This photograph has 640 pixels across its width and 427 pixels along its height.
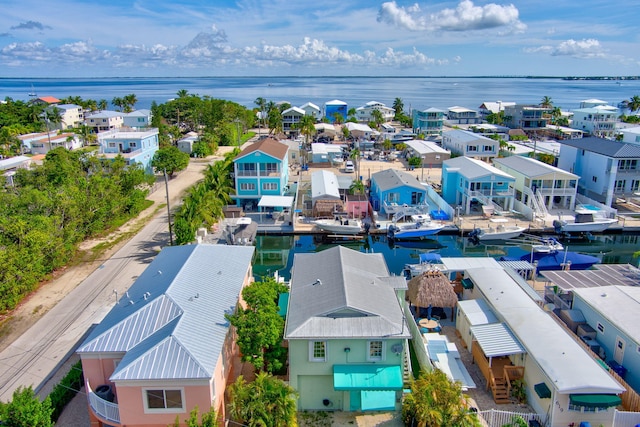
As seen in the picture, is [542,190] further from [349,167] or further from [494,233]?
[349,167]

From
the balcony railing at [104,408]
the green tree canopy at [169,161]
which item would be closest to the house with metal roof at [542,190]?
the balcony railing at [104,408]

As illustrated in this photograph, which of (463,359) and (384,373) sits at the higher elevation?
(384,373)

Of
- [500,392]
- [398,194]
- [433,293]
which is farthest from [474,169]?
[500,392]

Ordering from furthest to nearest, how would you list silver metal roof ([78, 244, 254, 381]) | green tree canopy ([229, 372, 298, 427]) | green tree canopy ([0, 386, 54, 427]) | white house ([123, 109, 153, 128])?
white house ([123, 109, 153, 128]) → silver metal roof ([78, 244, 254, 381]) → green tree canopy ([229, 372, 298, 427]) → green tree canopy ([0, 386, 54, 427])

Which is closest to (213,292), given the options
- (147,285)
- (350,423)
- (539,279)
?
(147,285)

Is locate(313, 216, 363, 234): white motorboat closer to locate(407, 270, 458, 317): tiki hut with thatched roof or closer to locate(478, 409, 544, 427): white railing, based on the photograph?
locate(407, 270, 458, 317): tiki hut with thatched roof

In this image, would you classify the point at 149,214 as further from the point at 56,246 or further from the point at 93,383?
the point at 93,383

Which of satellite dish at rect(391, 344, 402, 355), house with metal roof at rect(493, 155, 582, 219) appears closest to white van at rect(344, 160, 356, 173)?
house with metal roof at rect(493, 155, 582, 219)

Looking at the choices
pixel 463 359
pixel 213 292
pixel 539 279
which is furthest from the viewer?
pixel 539 279
